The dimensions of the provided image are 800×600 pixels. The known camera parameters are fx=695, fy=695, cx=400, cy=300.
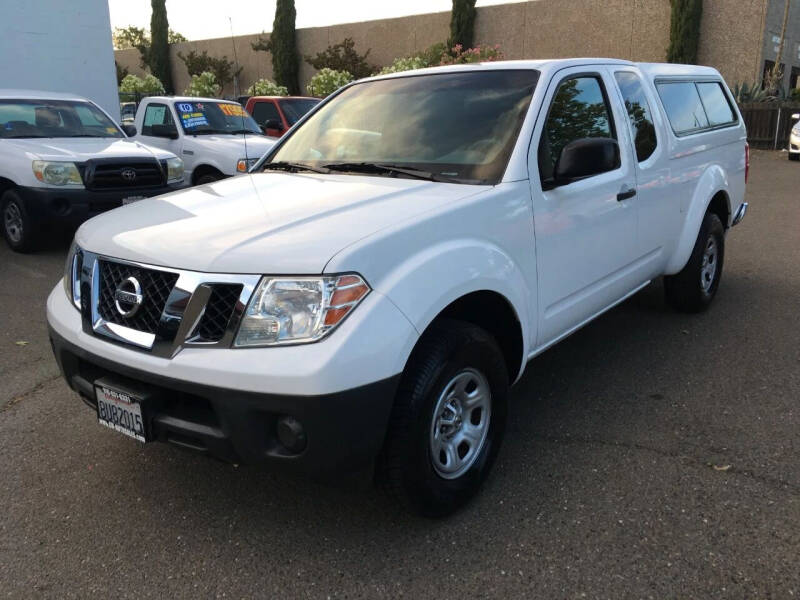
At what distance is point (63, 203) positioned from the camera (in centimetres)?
732

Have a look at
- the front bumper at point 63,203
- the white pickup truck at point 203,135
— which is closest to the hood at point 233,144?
the white pickup truck at point 203,135

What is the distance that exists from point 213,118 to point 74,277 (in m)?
8.26

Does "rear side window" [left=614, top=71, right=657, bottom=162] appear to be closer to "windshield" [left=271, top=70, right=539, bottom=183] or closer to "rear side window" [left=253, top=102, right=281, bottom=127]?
"windshield" [left=271, top=70, right=539, bottom=183]

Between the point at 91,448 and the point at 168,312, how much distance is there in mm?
1398

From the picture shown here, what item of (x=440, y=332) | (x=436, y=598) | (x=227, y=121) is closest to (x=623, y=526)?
(x=436, y=598)

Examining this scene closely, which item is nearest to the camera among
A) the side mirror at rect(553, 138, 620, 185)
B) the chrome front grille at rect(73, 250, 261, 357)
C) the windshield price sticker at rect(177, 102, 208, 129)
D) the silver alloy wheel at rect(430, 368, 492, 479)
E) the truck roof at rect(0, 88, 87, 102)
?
the chrome front grille at rect(73, 250, 261, 357)

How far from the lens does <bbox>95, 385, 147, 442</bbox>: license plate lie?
97.7 inches

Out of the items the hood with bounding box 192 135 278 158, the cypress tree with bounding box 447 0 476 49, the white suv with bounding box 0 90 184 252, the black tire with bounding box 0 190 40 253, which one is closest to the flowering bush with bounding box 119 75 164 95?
the cypress tree with bounding box 447 0 476 49

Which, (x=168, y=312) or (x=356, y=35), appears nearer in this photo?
(x=168, y=312)

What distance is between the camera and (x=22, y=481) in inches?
122

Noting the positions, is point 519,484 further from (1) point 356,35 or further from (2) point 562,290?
(1) point 356,35

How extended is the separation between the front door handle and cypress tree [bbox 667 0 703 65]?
2300 cm

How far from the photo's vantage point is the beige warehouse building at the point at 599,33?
24.4 metres

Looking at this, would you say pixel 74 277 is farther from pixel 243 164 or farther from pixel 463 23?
pixel 463 23
